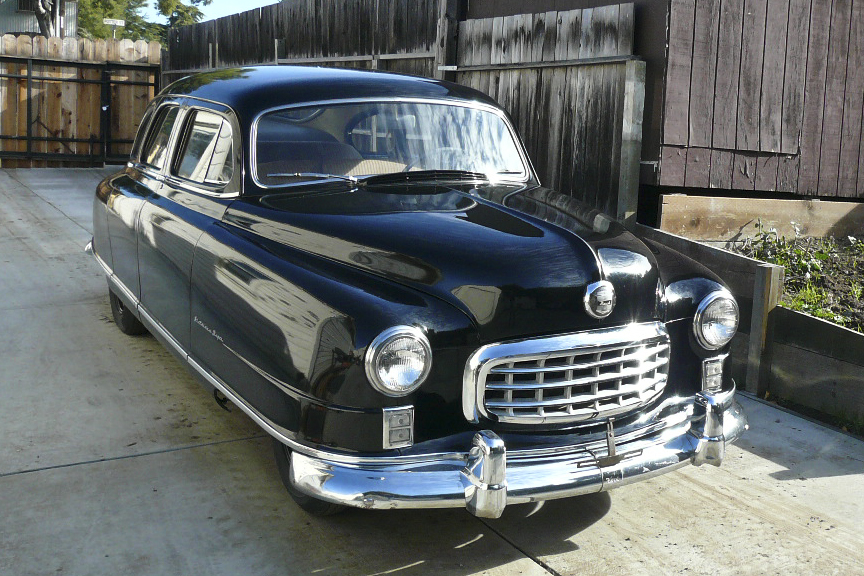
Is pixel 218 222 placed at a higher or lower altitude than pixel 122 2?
lower

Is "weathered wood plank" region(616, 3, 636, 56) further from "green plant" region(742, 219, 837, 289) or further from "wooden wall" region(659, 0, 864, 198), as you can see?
"green plant" region(742, 219, 837, 289)

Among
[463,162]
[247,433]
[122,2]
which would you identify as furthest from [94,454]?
[122,2]

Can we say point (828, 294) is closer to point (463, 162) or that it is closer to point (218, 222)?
point (463, 162)

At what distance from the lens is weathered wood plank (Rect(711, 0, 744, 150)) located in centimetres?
652

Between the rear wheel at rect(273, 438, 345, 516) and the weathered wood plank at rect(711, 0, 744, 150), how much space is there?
4385 mm

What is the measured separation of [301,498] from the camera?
11.6ft

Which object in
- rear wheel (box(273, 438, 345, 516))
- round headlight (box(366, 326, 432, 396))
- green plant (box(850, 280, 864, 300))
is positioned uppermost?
round headlight (box(366, 326, 432, 396))

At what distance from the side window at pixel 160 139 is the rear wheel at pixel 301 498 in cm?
216

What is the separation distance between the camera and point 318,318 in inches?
122

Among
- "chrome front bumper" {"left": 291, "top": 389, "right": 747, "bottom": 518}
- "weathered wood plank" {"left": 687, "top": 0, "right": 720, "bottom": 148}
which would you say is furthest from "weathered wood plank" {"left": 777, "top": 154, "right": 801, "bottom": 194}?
"chrome front bumper" {"left": 291, "top": 389, "right": 747, "bottom": 518}

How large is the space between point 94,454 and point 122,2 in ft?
142

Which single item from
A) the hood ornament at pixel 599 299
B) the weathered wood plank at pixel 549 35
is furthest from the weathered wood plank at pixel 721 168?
the hood ornament at pixel 599 299

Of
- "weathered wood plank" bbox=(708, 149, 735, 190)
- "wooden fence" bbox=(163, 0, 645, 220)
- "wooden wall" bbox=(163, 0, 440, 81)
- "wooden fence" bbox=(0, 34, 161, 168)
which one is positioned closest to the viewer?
"wooden fence" bbox=(163, 0, 645, 220)

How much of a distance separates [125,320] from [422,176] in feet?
9.07
